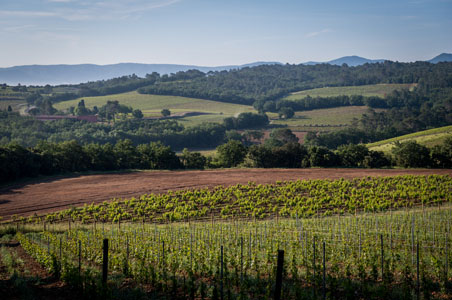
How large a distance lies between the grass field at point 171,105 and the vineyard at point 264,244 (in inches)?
4004

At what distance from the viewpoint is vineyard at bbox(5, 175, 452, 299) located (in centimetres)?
1323

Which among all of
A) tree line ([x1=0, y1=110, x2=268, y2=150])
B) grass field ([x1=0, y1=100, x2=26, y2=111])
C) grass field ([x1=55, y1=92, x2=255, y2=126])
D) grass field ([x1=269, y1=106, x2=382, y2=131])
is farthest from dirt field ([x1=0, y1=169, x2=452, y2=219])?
grass field ([x1=0, y1=100, x2=26, y2=111])

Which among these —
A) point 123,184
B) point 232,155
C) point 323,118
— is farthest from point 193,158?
point 323,118

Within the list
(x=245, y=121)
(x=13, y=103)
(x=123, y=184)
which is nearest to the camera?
(x=123, y=184)

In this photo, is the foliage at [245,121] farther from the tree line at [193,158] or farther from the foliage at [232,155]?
the tree line at [193,158]

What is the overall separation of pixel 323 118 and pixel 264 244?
11743 centimetres

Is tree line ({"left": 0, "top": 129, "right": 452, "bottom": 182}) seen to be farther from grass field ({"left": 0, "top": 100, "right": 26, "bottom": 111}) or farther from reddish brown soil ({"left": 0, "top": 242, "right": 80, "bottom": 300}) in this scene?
grass field ({"left": 0, "top": 100, "right": 26, "bottom": 111})

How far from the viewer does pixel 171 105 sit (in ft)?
539

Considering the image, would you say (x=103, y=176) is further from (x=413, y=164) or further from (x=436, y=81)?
(x=436, y=81)

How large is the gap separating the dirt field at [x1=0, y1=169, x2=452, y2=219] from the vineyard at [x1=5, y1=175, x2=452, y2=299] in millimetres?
3700

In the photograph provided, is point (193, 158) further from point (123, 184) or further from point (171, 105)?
point (171, 105)

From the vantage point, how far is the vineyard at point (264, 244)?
1323cm

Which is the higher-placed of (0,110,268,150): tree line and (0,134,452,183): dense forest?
(0,110,268,150): tree line

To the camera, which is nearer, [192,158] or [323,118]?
[192,158]
